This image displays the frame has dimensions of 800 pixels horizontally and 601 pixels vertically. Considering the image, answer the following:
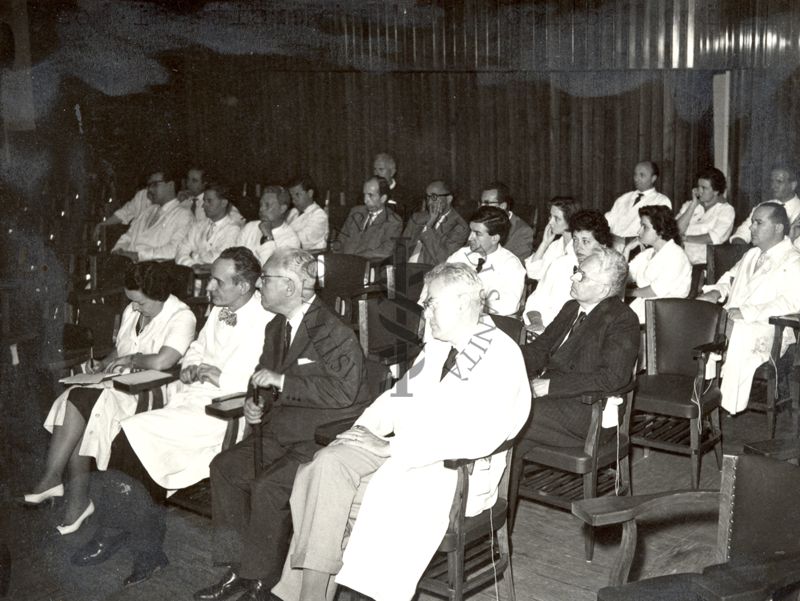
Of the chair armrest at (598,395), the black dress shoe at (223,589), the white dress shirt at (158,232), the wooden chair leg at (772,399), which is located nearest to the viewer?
the black dress shoe at (223,589)

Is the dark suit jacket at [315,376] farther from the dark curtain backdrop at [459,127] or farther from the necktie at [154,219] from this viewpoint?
the necktie at [154,219]

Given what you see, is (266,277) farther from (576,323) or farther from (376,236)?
(376,236)

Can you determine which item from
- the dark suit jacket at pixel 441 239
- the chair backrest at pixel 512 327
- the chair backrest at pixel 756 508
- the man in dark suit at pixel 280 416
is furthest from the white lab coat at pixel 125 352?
the dark suit jacket at pixel 441 239

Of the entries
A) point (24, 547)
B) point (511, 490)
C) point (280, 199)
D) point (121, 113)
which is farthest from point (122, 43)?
point (511, 490)

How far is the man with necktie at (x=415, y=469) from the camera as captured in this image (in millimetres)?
2842

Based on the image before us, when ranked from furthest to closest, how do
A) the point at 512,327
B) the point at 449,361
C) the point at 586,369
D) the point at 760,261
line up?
the point at 760,261 < the point at 512,327 < the point at 586,369 < the point at 449,361

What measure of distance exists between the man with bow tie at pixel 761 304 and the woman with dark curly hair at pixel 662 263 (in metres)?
0.36

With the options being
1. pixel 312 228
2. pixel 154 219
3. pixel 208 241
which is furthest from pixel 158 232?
pixel 312 228

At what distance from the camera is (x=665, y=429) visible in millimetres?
4504

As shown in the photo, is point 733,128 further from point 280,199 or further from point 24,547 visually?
point 24,547

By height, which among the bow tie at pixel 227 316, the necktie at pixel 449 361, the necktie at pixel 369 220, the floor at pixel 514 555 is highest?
the necktie at pixel 369 220

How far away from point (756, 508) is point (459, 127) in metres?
7.36

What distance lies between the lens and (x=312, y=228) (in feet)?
26.5

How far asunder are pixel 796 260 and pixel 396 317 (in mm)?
2303
